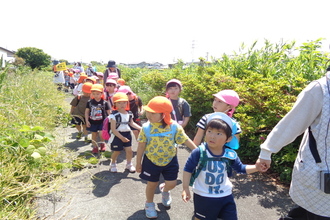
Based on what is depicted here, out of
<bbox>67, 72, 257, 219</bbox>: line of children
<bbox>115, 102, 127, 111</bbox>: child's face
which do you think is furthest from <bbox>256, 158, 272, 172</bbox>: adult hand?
<bbox>115, 102, 127, 111</bbox>: child's face

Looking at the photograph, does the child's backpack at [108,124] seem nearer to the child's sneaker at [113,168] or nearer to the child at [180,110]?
the child's sneaker at [113,168]

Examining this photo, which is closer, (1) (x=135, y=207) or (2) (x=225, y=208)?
(2) (x=225, y=208)

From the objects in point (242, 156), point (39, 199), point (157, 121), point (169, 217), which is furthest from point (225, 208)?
point (242, 156)

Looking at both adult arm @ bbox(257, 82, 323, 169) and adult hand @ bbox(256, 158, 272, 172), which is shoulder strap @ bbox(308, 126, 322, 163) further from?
adult hand @ bbox(256, 158, 272, 172)

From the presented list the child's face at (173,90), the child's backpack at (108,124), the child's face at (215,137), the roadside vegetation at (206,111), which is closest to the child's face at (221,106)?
the child's face at (215,137)

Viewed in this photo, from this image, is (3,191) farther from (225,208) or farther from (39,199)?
(225,208)

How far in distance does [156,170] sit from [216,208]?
36.2 inches

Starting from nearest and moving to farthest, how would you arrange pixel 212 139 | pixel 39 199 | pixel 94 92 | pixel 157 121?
pixel 212 139, pixel 157 121, pixel 39 199, pixel 94 92

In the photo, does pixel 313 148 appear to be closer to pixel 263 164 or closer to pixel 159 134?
pixel 263 164

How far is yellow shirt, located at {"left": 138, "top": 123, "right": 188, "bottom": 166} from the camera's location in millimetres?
2943

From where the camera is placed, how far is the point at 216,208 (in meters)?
2.26

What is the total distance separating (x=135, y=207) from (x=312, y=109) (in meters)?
2.40

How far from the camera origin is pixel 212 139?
2189mm

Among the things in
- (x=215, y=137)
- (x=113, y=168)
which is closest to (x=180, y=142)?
(x=215, y=137)
